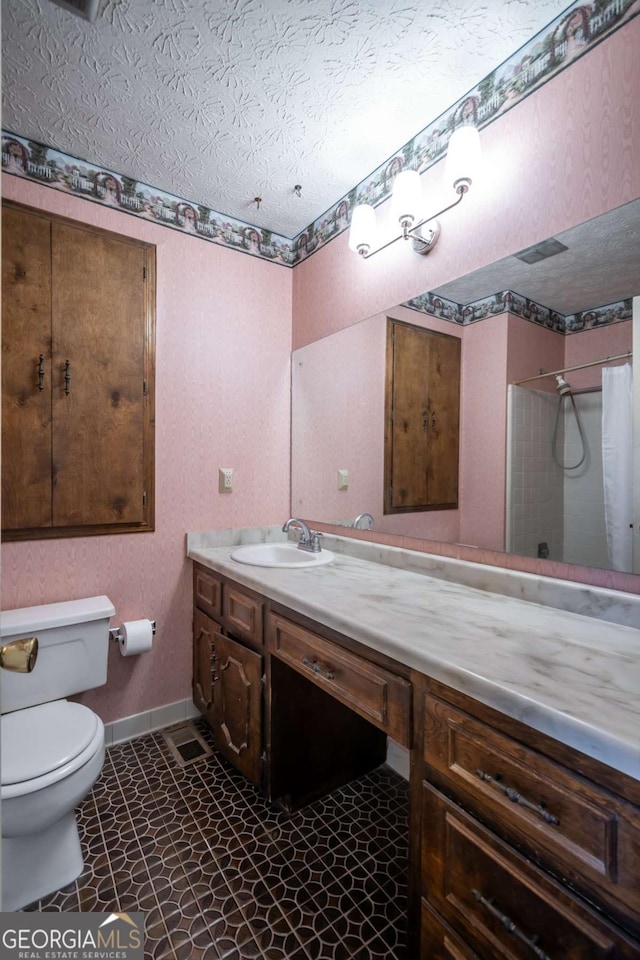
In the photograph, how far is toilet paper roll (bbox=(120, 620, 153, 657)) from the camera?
6.25 ft

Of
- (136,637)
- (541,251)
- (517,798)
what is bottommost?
(136,637)

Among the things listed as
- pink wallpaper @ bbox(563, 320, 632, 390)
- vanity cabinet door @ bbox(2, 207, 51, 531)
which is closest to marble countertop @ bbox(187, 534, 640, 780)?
pink wallpaper @ bbox(563, 320, 632, 390)

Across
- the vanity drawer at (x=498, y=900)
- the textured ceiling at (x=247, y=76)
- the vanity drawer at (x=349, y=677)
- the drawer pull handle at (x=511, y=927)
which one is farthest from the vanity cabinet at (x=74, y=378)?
the drawer pull handle at (x=511, y=927)

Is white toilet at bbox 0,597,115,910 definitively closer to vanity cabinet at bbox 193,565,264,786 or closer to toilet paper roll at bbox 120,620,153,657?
toilet paper roll at bbox 120,620,153,657

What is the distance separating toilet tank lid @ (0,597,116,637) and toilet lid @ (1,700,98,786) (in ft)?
0.89

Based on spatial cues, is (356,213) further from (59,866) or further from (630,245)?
(59,866)

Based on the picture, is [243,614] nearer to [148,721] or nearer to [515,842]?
[148,721]

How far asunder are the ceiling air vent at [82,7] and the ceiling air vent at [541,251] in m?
1.35

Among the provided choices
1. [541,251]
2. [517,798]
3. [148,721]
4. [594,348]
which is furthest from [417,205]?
[148,721]

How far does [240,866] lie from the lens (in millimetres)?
1410

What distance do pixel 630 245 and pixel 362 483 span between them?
4.00 ft

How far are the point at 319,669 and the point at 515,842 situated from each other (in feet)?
2.06

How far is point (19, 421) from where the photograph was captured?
1731mm

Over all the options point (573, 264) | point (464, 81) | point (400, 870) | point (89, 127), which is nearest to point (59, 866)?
point (400, 870)
